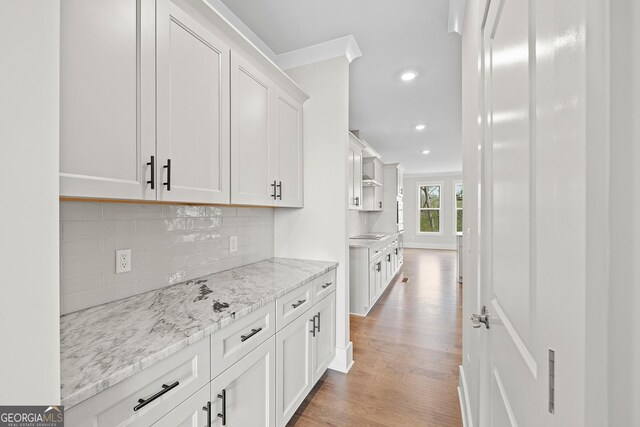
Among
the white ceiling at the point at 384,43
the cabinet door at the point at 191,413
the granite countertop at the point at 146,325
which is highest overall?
the white ceiling at the point at 384,43

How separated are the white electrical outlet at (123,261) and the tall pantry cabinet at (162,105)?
0.38m

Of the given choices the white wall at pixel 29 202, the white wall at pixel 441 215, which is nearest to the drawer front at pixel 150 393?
the white wall at pixel 29 202

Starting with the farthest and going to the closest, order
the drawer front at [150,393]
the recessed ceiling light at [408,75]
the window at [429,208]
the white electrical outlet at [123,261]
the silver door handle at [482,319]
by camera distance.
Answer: the window at [429,208], the recessed ceiling light at [408,75], the white electrical outlet at [123,261], the silver door handle at [482,319], the drawer front at [150,393]

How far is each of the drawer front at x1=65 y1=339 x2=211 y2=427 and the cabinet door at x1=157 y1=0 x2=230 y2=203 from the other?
70 centimetres

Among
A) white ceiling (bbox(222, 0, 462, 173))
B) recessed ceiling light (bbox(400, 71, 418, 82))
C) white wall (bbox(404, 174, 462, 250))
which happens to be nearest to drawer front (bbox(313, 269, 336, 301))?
white ceiling (bbox(222, 0, 462, 173))

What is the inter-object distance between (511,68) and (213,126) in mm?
1371

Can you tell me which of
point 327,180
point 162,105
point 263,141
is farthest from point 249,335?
point 327,180

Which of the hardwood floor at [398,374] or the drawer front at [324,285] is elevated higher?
the drawer front at [324,285]

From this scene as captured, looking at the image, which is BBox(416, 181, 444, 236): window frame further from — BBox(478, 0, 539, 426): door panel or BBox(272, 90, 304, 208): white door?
BBox(478, 0, 539, 426): door panel

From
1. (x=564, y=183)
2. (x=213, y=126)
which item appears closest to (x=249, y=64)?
(x=213, y=126)

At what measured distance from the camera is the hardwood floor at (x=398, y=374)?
6.03 feet

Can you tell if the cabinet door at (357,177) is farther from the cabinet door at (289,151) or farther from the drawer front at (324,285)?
the drawer front at (324,285)

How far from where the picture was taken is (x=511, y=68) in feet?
2.43

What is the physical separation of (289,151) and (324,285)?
111 centimetres
